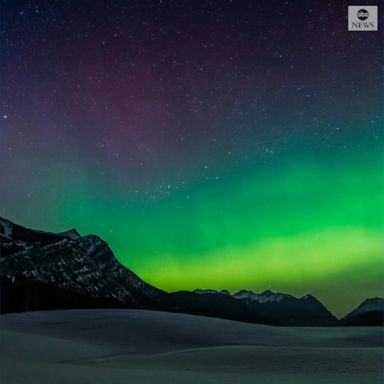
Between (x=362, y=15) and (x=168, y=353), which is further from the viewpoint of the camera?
(x=168, y=353)

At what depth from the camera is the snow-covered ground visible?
8234 millimetres

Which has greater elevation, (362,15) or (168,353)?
(362,15)

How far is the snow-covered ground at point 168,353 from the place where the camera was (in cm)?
823

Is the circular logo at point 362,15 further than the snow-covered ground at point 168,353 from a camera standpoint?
Yes

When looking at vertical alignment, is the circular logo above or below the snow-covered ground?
A: above

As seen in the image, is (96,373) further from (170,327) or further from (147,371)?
(170,327)

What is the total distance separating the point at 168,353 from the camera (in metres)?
12.9

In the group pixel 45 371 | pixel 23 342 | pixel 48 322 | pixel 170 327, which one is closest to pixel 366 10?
pixel 45 371

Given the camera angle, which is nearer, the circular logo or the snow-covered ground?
the snow-covered ground

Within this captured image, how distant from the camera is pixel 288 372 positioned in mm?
9211

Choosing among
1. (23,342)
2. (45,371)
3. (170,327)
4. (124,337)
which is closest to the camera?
(45,371)

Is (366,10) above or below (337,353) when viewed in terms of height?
above

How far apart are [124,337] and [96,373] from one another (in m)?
10.1

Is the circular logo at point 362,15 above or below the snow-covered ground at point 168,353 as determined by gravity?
above
